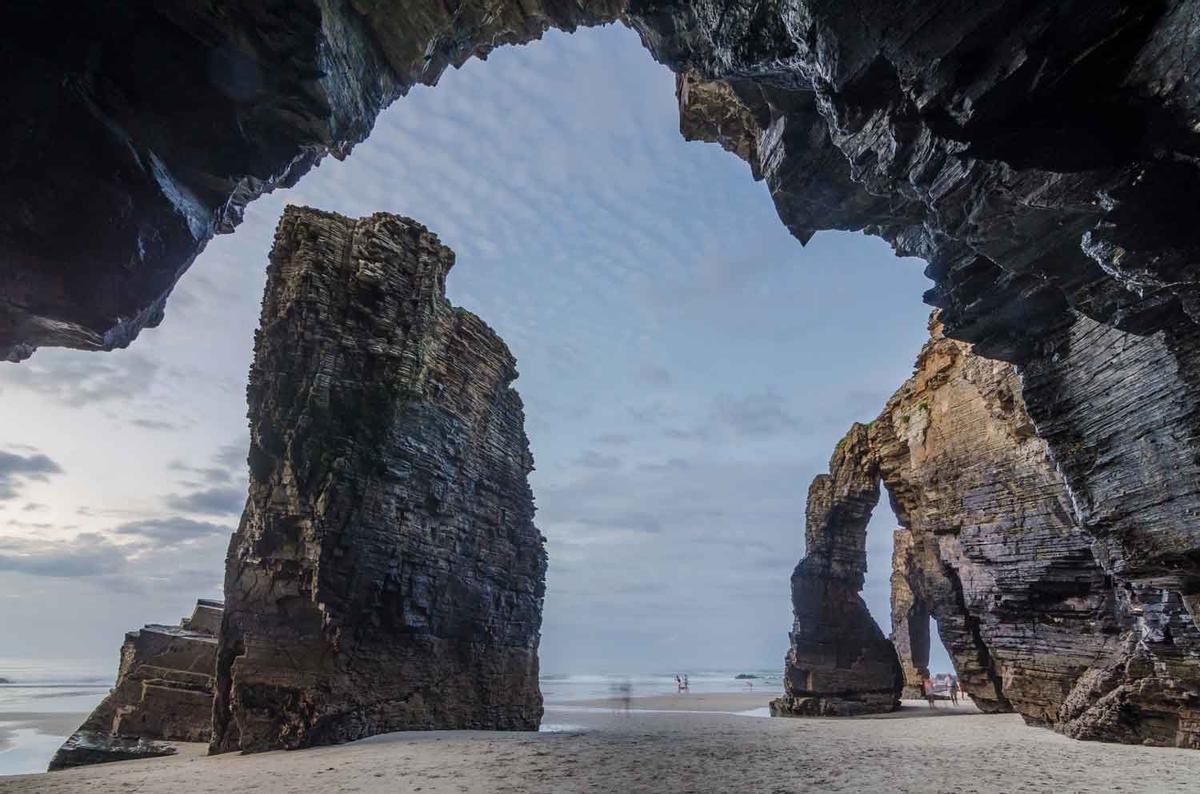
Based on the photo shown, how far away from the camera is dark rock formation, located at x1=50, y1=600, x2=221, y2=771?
1639cm

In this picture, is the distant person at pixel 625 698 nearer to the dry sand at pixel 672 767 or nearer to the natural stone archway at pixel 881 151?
the dry sand at pixel 672 767

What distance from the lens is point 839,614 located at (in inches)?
1017

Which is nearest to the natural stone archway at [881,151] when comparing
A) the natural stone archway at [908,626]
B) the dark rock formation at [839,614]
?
the dark rock formation at [839,614]

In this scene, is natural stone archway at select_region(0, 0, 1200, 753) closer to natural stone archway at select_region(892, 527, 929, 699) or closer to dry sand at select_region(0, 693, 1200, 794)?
dry sand at select_region(0, 693, 1200, 794)

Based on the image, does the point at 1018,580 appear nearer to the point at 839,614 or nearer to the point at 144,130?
the point at 839,614

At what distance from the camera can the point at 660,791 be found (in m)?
7.43

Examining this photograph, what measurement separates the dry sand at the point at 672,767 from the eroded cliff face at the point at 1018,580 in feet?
3.94

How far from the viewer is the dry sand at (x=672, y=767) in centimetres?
768

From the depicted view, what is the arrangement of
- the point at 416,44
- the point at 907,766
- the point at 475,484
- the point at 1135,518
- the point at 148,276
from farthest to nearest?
the point at 475,484
the point at 907,766
the point at 416,44
the point at 1135,518
the point at 148,276

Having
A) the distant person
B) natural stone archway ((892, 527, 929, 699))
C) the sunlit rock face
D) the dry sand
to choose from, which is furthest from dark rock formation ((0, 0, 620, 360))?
natural stone archway ((892, 527, 929, 699))

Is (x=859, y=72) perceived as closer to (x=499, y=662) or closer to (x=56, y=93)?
(x=56, y=93)

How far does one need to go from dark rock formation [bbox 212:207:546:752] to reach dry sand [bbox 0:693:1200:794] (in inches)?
65.6

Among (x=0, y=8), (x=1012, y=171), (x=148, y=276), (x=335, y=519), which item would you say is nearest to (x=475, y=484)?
(x=335, y=519)

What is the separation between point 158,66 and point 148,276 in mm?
2455
